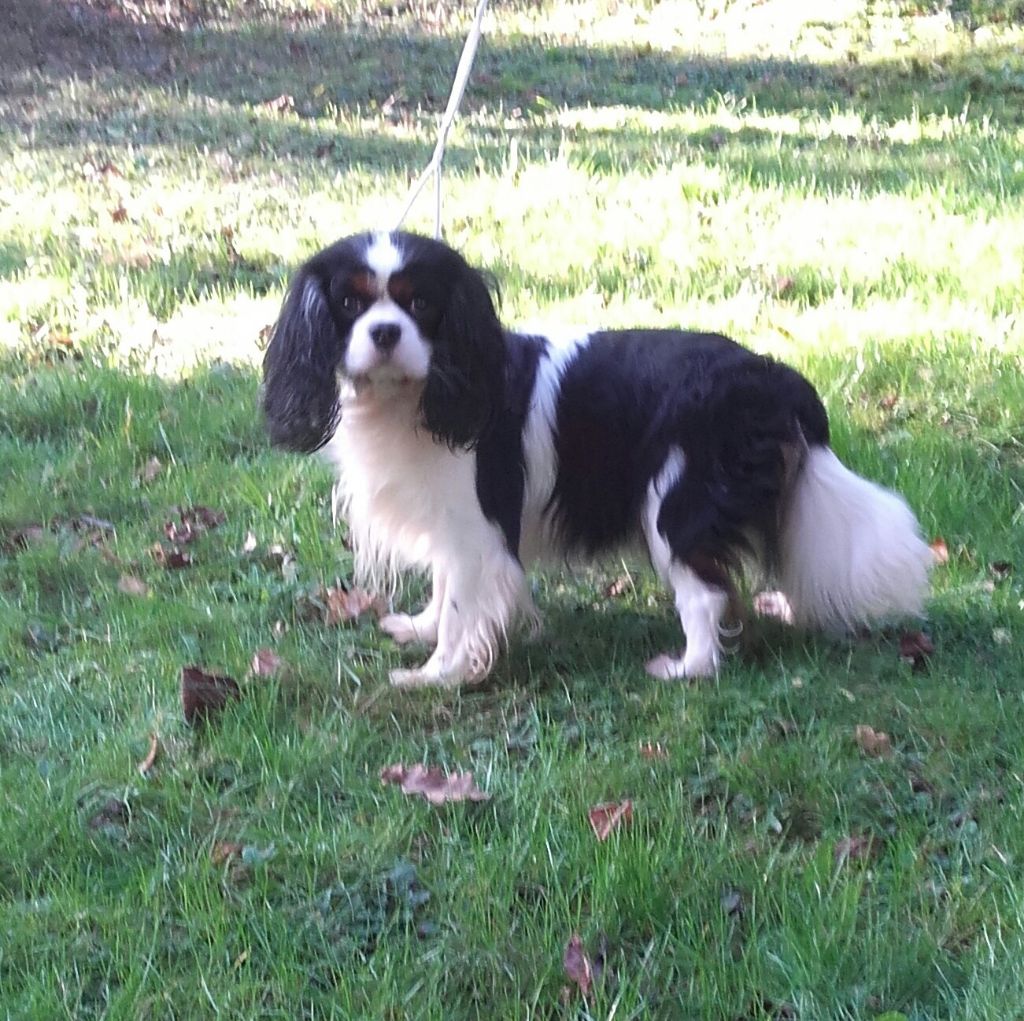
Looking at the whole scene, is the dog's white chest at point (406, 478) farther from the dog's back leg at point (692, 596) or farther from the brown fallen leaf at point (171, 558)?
the brown fallen leaf at point (171, 558)

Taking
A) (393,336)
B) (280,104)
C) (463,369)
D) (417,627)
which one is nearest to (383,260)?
(393,336)

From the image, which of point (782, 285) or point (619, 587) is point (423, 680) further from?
point (782, 285)

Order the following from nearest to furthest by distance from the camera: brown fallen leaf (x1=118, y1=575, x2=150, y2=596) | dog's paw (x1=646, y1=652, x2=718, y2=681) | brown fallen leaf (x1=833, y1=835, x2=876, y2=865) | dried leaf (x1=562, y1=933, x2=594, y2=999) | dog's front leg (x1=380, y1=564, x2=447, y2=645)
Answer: dried leaf (x1=562, y1=933, x2=594, y2=999)
brown fallen leaf (x1=833, y1=835, x2=876, y2=865)
dog's paw (x1=646, y1=652, x2=718, y2=681)
dog's front leg (x1=380, y1=564, x2=447, y2=645)
brown fallen leaf (x1=118, y1=575, x2=150, y2=596)

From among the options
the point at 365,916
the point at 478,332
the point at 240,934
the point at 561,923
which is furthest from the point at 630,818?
the point at 478,332

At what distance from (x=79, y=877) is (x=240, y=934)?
0.43m

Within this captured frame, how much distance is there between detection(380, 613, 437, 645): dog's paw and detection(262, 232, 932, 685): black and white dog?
0.18 m

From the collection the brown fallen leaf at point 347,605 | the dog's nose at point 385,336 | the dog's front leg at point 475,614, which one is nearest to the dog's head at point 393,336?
the dog's nose at point 385,336

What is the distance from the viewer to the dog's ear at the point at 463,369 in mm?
3436

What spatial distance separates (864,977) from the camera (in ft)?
7.63

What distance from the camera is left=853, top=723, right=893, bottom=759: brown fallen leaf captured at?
3082 millimetres

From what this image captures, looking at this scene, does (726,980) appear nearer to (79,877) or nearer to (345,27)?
(79,877)

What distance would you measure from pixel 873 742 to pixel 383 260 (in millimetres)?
1773

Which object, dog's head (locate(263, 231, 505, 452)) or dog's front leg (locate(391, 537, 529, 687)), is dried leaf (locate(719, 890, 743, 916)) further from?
dog's head (locate(263, 231, 505, 452))

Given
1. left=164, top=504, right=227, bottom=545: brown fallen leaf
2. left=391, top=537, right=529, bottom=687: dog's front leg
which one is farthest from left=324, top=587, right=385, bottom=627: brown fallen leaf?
left=164, top=504, right=227, bottom=545: brown fallen leaf
